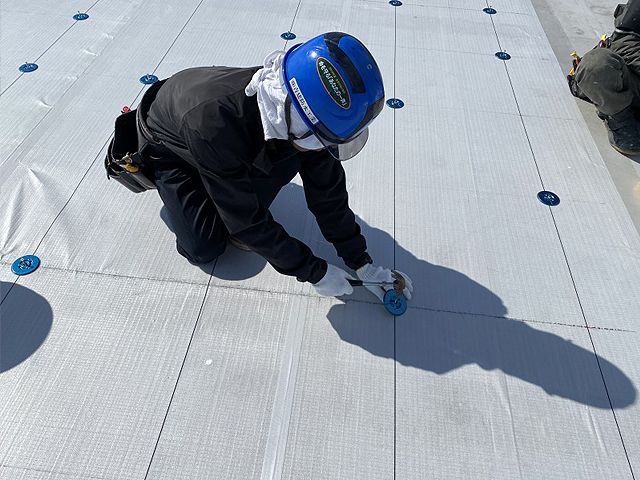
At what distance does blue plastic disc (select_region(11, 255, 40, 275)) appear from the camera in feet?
6.75

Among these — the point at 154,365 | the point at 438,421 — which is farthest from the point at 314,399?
the point at 154,365

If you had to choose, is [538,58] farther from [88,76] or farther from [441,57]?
[88,76]

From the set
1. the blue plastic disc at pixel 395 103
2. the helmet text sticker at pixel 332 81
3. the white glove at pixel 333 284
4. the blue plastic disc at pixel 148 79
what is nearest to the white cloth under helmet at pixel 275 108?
the helmet text sticker at pixel 332 81

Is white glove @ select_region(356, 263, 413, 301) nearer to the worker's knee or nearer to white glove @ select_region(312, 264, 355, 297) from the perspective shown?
white glove @ select_region(312, 264, 355, 297)

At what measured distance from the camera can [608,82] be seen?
111 inches

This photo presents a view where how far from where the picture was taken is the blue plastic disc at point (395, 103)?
3.03 metres

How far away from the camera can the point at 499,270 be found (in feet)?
7.18

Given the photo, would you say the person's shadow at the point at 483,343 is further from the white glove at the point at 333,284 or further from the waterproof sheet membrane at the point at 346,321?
the white glove at the point at 333,284

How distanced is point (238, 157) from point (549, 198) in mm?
1707

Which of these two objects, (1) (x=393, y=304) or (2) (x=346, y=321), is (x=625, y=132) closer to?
(1) (x=393, y=304)

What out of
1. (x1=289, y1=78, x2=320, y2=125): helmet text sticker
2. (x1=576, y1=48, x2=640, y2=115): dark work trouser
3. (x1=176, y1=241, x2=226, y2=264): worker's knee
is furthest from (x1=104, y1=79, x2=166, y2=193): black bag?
(x1=576, y1=48, x2=640, y2=115): dark work trouser

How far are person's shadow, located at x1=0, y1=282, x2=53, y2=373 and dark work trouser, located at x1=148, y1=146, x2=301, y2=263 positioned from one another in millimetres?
604

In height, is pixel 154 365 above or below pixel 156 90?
below

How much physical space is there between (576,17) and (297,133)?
377cm
